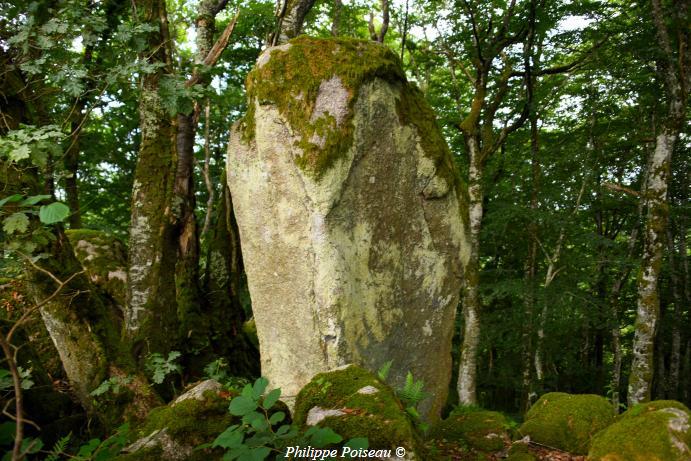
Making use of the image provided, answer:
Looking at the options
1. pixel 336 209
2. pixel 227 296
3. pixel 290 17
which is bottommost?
pixel 227 296

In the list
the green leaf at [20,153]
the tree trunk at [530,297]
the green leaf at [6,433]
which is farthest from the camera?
the tree trunk at [530,297]

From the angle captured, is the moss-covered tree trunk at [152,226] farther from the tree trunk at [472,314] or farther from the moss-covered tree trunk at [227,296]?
the tree trunk at [472,314]

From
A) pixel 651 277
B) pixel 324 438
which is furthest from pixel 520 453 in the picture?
pixel 651 277

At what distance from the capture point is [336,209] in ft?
14.8

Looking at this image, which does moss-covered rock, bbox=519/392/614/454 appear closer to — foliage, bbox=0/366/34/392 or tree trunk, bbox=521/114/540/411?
foliage, bbox=0/366/34/392

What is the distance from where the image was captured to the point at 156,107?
5281 millimetres

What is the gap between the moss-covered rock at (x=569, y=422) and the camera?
4.27 meters

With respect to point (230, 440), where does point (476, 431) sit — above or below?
below

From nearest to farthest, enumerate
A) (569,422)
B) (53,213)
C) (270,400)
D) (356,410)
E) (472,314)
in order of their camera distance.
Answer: (53,213) → (270,400) → (356,410) → (569,422) → (472,314)

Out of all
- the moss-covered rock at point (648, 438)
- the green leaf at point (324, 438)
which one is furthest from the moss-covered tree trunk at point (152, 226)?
the moss-covered rock at point (648, 438)

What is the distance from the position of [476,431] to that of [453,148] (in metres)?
10.1

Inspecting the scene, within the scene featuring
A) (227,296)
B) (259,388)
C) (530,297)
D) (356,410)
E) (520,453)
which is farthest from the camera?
(530,297)

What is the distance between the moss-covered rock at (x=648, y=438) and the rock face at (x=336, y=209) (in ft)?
6.63

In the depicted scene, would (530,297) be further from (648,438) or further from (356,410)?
(356,410)
